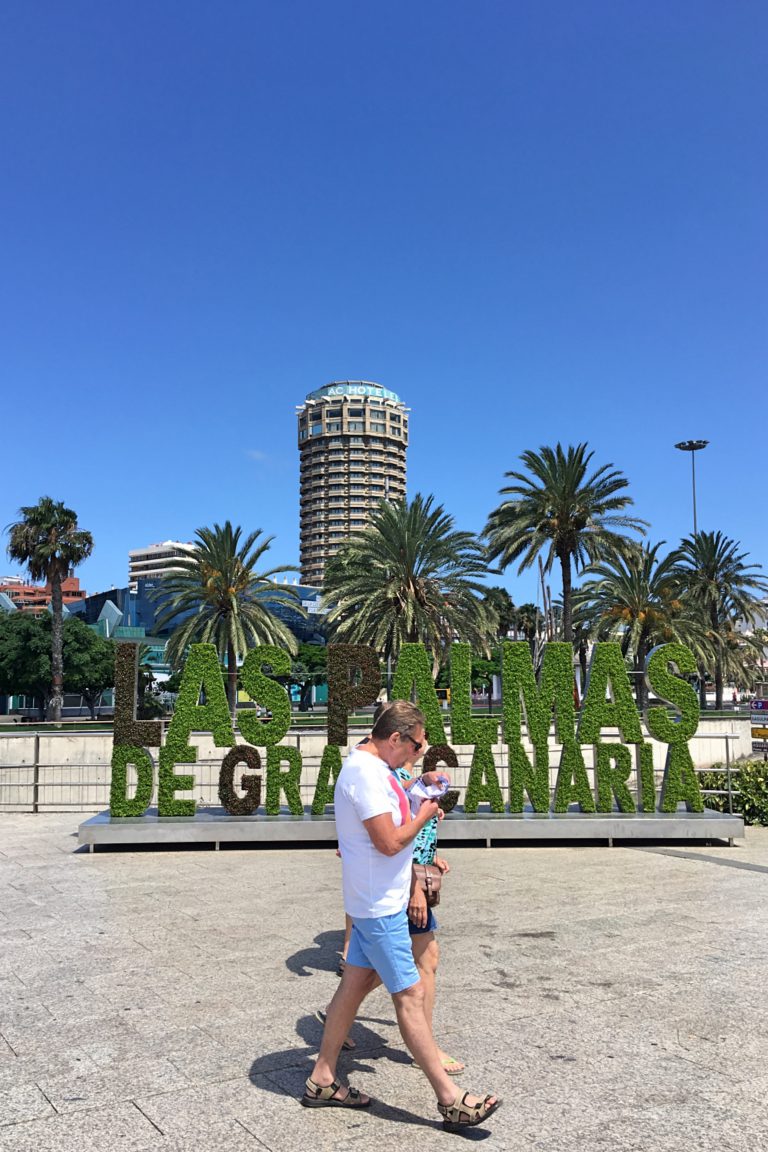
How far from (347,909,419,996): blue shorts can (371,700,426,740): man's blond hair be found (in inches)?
32.5

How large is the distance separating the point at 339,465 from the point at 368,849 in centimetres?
15458

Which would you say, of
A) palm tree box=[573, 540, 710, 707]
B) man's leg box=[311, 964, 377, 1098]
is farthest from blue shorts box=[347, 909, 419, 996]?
palm tree box=[573, 540, 710, 707]

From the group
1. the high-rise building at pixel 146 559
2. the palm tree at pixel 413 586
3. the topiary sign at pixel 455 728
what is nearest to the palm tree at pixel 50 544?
the palm tree at pixel 413 586

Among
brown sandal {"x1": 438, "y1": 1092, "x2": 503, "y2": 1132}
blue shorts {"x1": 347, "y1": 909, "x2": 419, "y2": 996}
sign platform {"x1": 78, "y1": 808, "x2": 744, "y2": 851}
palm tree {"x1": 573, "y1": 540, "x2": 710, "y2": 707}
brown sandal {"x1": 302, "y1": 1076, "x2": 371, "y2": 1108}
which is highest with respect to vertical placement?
palm tree {"x1": 573, "y1": 540, "x2": 710, "y2": 707}

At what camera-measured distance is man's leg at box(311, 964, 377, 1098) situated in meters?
4.28

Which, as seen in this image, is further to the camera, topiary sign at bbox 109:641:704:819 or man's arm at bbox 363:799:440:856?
topiary sign at bbox 109:641:704:819

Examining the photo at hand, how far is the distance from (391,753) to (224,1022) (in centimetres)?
259

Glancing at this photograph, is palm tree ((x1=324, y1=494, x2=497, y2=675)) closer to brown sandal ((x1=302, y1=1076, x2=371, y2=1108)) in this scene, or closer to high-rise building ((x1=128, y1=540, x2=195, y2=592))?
brown sandal ((x1=302, y1=1076, x2=371, y2=1108))

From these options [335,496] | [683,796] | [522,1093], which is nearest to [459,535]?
[683,796]

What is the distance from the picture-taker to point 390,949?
4.09 metres

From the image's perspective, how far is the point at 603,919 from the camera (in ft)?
27.5

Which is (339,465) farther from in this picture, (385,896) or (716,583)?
(385,896)

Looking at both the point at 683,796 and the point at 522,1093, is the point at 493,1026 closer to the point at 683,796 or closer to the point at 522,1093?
the point at 522,1093

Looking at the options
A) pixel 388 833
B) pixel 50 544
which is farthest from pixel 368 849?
pixel 50 544
